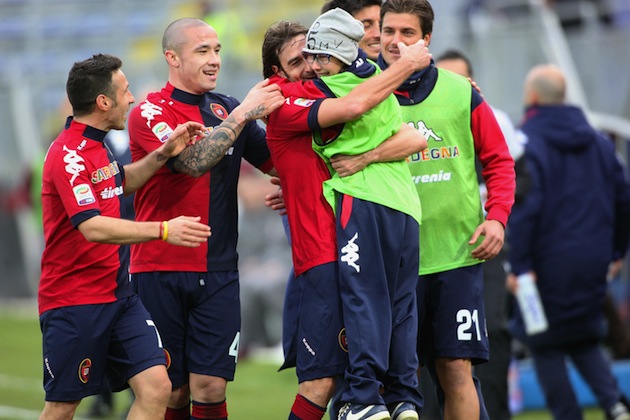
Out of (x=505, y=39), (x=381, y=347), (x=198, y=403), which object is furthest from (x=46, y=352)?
(x=505, y=39)

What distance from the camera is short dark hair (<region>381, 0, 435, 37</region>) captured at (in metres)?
6.04

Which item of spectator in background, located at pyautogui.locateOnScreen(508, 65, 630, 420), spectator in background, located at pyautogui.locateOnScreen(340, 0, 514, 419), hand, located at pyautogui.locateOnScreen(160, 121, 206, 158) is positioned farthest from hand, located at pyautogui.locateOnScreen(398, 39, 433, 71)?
spectator in background, located at pyautogui.locateOnScreen(508, 65, 630, 420)

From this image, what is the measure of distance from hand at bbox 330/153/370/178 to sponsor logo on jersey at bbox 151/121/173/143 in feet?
3.39

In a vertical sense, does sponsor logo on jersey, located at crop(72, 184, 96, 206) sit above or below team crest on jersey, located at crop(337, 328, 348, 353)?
above

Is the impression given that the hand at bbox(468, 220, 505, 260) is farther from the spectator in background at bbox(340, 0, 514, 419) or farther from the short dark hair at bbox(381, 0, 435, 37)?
the short dark hair at bbox(381, 0, 435, 37)

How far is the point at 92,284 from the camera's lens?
19.6ft

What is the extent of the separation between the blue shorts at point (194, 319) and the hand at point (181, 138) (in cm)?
71

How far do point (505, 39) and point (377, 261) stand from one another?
21.4ft

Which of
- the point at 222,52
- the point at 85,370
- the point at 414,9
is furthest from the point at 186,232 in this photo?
the point at 222,52

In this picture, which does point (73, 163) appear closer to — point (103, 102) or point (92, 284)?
point (103, 102)

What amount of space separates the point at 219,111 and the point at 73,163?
941 millimetres

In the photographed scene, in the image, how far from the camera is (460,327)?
6.05m

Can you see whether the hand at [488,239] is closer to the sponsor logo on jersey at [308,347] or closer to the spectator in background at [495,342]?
the sponsor logo on jersey at [308,347]

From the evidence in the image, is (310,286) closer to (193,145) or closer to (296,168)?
(296,168)
